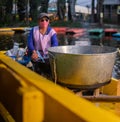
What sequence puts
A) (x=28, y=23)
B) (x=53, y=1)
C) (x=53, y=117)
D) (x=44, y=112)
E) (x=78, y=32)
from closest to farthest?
(x=53, y=117)
(x=44, y=112)
(x=78, y=32)
(x=28, y=23)
(x=53, y=1)

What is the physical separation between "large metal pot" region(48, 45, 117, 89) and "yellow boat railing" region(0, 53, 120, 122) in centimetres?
95

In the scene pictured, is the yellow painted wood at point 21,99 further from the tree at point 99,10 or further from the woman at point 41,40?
the tree at point 99,10

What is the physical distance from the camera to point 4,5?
4744 cm

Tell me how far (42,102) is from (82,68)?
6.33ft

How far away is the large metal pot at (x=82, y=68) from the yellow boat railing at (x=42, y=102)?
949mm

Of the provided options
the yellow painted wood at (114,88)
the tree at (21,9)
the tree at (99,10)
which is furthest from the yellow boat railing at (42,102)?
the tree at (99,10)

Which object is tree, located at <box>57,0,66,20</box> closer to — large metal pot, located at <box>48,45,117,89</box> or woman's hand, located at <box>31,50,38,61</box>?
woman's hand, located at <box>31,50,38,61</box>

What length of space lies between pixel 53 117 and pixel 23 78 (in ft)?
2.83

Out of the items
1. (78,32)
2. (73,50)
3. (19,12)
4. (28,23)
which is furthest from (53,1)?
(73,50)

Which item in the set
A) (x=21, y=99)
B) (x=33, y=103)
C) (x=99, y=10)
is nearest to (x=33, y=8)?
(x=99, y=10)

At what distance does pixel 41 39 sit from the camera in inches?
283

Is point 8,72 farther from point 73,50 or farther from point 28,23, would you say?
point 28,23

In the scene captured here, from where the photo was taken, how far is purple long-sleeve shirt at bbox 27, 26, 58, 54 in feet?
23.5

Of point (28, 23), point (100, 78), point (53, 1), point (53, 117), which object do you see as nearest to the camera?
point (53, 117)
